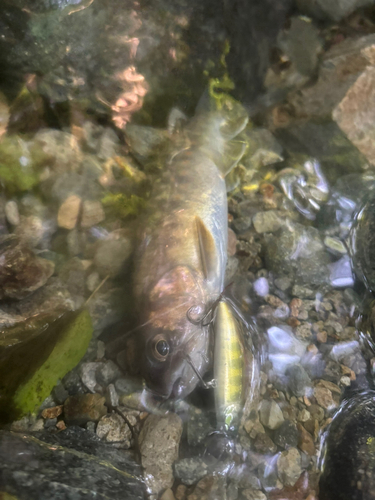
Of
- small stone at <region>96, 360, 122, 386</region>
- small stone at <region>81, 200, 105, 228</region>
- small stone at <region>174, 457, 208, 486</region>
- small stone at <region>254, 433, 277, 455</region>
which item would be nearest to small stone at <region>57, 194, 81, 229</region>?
small stone at <region>81, 200, 105, 228</region>

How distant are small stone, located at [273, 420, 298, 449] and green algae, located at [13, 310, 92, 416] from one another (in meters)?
1.81

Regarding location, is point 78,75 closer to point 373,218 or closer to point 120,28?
point 120,28

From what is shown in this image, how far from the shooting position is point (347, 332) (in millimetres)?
3076

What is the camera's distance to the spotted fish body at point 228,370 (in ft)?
8.52

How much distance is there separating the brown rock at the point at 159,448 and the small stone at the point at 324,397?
4.02ft

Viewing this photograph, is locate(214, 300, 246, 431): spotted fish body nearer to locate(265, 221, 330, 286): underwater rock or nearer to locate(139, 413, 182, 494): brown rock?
locate(139, 413, 182, 494): brown rock

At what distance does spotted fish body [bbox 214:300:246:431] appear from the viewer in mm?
2598

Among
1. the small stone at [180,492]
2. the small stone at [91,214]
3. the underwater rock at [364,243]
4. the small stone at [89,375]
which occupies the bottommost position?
the small stone at [180,492]

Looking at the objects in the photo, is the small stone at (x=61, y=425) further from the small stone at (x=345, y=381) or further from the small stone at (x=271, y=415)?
the small stone at (x=345, y=381)

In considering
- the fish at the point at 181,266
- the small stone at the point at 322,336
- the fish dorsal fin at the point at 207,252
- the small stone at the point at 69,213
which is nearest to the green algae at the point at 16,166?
the small stone at the point at 69,213

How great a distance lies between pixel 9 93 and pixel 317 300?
149 inches

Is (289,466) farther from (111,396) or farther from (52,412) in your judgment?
(52,412)

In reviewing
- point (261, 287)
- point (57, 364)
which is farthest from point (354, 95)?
point (57, 364)

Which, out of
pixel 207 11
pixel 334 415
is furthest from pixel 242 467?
pixel 207 11
